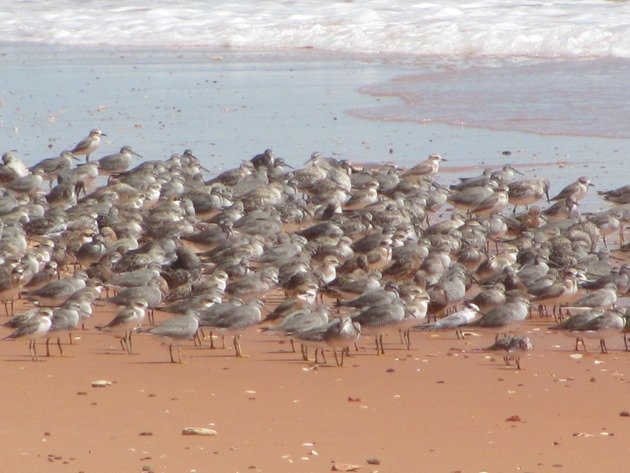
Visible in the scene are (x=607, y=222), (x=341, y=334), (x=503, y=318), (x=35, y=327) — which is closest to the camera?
(x=341, y=334)

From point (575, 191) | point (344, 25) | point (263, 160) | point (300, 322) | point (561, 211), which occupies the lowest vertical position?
point (561, 211)

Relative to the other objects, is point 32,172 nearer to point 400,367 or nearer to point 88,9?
point 400,367

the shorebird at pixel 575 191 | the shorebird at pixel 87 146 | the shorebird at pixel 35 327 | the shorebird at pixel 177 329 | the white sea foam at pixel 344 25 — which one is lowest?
the shorebird at pixel 575 191

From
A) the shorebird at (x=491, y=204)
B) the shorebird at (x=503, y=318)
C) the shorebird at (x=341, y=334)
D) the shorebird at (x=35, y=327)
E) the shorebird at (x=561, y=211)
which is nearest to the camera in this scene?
the shorebird at (x=341, y=334)

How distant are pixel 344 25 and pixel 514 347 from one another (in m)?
25.3

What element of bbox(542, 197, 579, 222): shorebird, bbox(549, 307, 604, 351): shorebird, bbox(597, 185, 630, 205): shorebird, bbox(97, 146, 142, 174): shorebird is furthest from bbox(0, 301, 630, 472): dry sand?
bbox(97, 146, 142, 174): shorebird

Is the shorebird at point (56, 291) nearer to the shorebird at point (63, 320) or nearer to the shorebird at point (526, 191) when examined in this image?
the shorebird at point (63, 320)

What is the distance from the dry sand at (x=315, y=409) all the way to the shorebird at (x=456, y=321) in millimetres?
144

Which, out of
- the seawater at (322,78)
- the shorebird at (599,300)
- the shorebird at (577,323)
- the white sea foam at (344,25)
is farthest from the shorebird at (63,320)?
the white sea foam at (344,25)

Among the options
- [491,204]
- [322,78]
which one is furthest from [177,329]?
[322,78]

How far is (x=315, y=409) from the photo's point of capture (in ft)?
28.2

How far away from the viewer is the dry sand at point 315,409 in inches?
297

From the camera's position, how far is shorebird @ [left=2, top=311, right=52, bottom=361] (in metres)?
9.73

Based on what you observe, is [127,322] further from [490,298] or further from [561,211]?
[561,211]
